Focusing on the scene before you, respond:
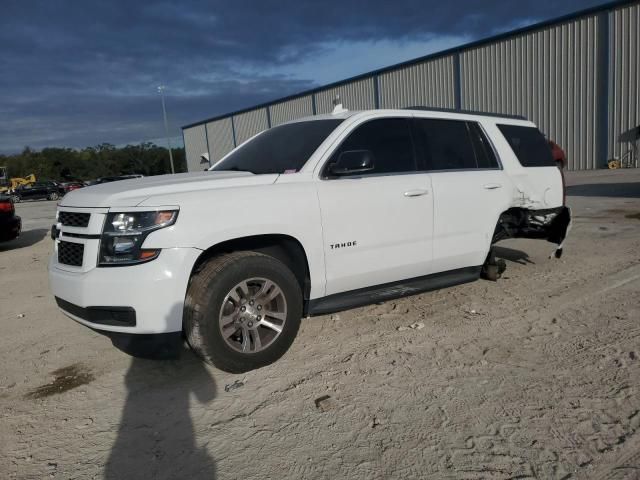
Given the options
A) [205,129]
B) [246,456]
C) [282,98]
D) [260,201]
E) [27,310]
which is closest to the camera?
[246,456]

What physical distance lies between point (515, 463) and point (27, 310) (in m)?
5.37

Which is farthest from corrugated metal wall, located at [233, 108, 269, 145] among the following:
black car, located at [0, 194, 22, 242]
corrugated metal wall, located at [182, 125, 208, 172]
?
black car, located at [0, 194, 22, 242]

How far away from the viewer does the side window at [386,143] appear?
405cm

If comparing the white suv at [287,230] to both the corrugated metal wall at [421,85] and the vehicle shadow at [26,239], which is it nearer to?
the vehicle shadow at [26,239]

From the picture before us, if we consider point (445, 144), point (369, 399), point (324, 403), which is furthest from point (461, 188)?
point (324, 403)

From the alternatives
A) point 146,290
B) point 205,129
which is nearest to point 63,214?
point 146,290

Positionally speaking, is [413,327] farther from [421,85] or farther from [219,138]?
[219,138]

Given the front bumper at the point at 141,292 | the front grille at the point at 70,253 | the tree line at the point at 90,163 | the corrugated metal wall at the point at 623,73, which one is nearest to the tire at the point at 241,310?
the front bumper at the point at 141,292

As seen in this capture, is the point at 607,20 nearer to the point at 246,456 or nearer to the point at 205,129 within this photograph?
the point at 246,456

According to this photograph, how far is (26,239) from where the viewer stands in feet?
40.9

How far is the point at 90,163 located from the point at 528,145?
3758 inches

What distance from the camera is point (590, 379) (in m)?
3.14

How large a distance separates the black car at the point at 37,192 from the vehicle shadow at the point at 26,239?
27.2m

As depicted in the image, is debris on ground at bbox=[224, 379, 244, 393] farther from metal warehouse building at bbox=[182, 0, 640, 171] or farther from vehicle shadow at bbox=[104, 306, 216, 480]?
metal warehouse building at bbox=[182, 0, 640, 171]
